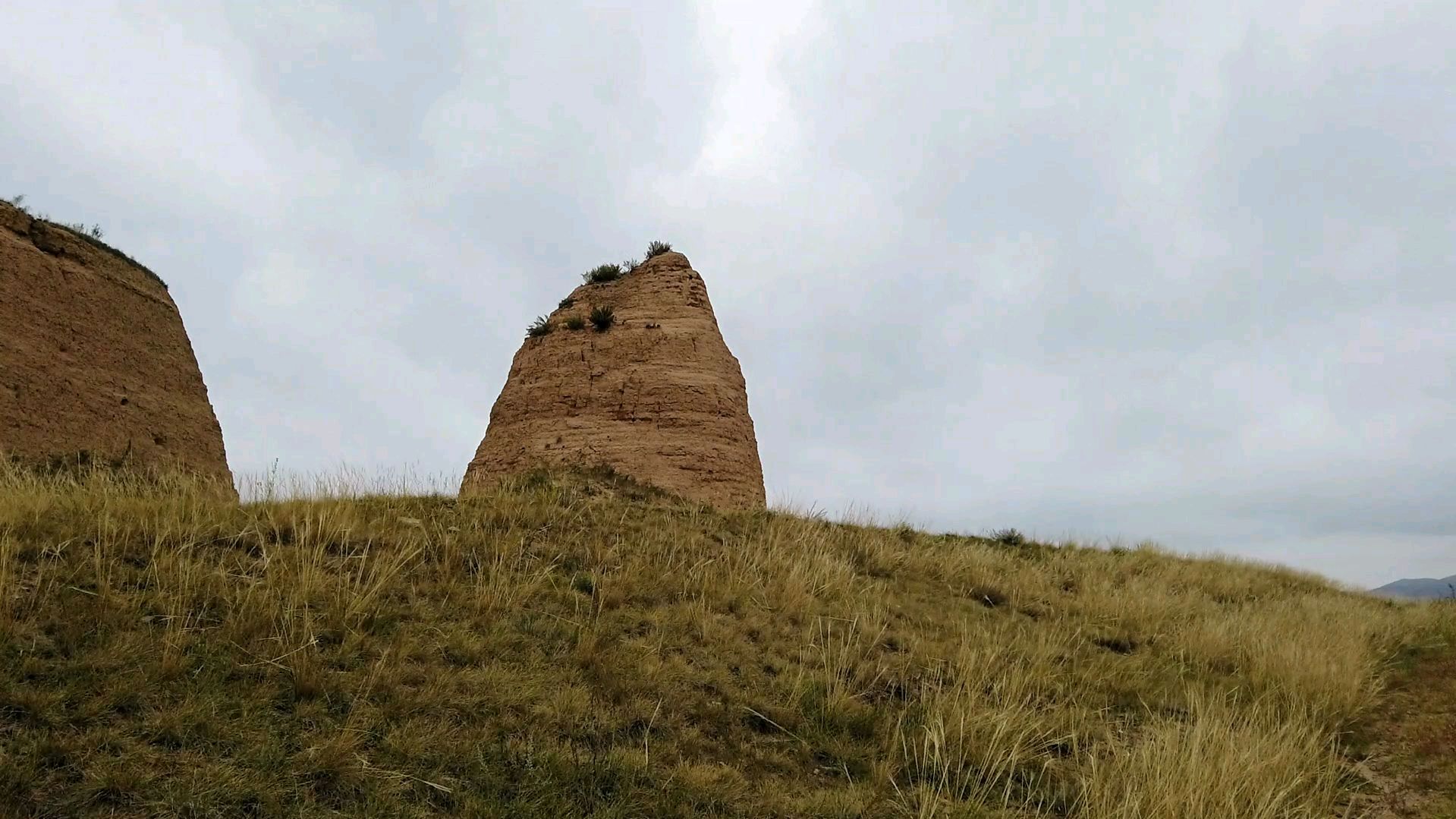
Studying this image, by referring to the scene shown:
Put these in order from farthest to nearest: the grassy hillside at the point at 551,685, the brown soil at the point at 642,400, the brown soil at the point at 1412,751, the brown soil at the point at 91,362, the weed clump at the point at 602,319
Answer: the weed clump at the point at 602,319
the brown soil at the point at 642,400
the brown soil at the point at 91,362
the brown soil at the point at 1412,751
the grassy hillside at the point at 551,685

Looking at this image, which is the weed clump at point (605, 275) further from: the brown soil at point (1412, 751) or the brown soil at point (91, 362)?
the brown soil at point (1412, 751)

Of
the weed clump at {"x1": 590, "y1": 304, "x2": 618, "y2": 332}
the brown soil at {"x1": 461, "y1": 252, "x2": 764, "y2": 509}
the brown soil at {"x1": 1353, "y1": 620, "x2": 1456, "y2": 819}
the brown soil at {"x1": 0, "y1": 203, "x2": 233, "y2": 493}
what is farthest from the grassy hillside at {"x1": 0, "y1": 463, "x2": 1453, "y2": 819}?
the weed clump at {"x1": 590, "y1": 304, "x2": 618, "y2": 332}

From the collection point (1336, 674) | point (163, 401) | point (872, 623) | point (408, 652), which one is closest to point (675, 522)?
point (872, 623)

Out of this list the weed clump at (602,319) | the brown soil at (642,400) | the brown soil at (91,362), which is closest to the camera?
the brown soil at (91,362)

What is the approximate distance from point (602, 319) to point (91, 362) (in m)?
9.66

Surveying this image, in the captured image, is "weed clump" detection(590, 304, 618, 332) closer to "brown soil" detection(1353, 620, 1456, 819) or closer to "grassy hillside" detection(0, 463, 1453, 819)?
"grassy hillside" detection(0, 463, 1453, 819)

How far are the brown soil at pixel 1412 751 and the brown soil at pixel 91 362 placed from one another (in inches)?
562

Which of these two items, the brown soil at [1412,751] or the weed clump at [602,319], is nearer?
the brown soil at [1412,751]

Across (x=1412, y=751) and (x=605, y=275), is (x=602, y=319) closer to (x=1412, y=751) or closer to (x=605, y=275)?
(x=605, y=275)

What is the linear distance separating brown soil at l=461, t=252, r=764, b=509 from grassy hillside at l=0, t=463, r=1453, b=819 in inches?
274

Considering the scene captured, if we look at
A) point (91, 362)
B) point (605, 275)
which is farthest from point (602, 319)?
point (91, 362)

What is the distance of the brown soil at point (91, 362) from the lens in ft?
40.9

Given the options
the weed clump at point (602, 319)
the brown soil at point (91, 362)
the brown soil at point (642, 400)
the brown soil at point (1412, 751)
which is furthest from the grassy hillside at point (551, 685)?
the weed clump at point (602, 319)

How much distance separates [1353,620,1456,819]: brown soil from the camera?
519cm
